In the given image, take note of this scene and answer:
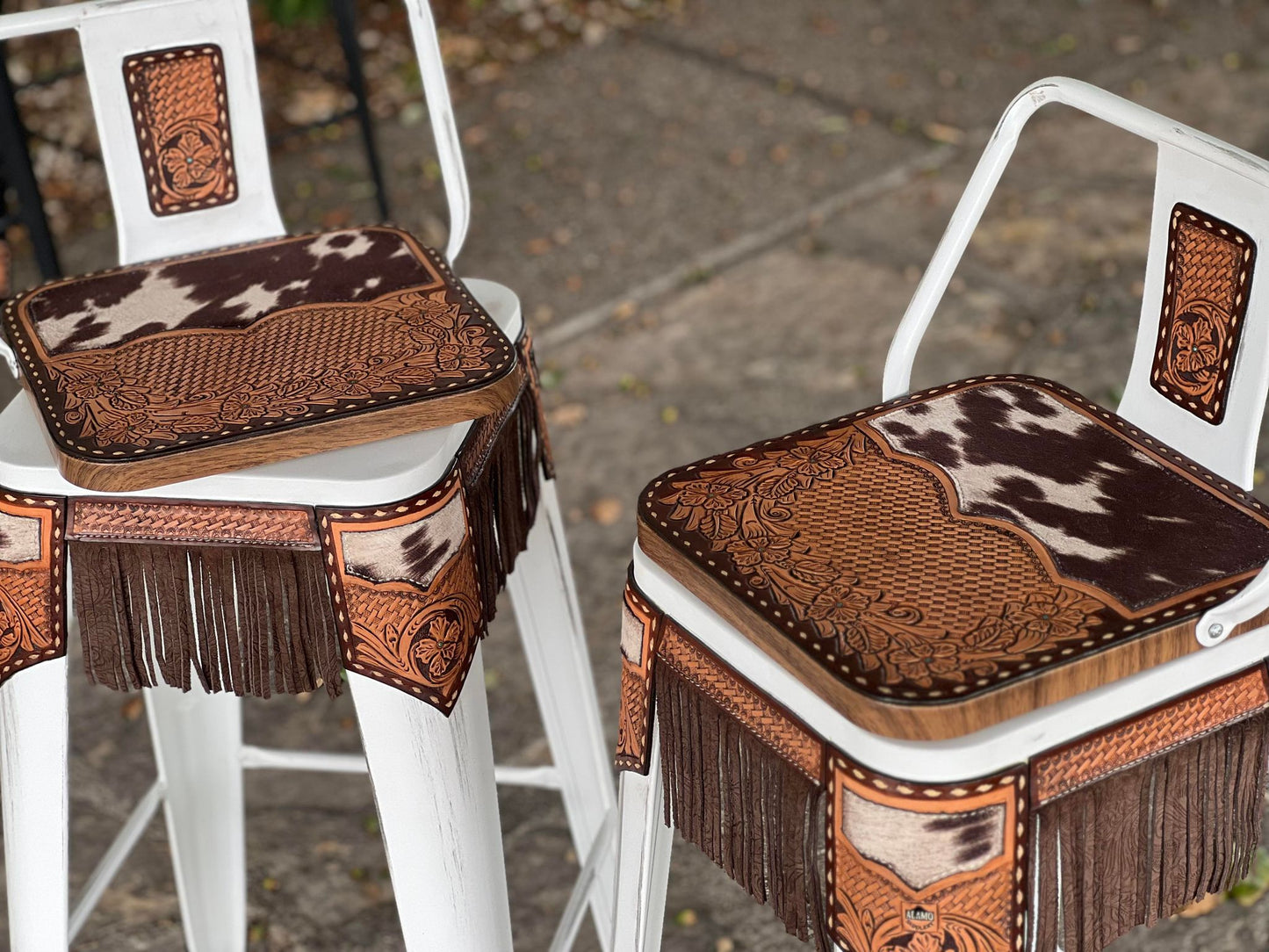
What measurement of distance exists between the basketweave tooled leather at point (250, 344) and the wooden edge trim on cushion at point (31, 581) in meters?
0.08

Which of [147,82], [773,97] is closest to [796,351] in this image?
[773,97]

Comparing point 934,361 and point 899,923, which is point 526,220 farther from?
point 899,923

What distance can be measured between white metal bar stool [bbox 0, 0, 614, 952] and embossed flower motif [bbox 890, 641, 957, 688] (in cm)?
40

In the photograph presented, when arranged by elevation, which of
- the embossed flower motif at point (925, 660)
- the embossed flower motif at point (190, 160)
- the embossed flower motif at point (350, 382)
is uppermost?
the embossed flower motif at point (190, 160)

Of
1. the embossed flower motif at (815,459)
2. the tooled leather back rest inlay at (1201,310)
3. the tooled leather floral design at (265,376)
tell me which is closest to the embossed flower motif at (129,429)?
the tooled leather floral design at (265,376)

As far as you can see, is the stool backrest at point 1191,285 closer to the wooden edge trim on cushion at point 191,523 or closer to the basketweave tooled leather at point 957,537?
the basketweave tooled leather at point 957,537

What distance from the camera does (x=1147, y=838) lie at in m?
1.01

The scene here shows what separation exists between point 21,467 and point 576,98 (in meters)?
3.32

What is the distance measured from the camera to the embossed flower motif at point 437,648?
45.7 inches

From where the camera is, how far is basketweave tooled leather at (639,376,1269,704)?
92cm

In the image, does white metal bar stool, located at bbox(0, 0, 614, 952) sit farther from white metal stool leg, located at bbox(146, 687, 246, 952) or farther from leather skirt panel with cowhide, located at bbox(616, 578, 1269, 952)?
leather skirt panel with cowhide, located at bbox(616, 578, 1269, 952)

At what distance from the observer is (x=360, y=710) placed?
3.86ft

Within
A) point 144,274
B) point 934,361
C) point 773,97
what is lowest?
point 934,361

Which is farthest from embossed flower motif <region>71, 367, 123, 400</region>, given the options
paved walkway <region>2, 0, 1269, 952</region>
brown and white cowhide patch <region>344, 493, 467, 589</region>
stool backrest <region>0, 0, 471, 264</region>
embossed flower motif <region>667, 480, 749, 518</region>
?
paved walkway <region>2, 0, 1269, 952</region>
